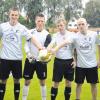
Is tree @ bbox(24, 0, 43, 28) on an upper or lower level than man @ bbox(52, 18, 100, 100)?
lower

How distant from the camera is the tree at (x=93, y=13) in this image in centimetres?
9206

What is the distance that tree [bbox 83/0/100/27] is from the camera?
92062 mm

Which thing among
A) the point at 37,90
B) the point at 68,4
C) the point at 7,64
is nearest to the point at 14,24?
the point at 7,64

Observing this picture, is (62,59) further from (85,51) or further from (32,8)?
(32,8)

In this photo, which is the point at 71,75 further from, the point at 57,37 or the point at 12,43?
the point at 12,43

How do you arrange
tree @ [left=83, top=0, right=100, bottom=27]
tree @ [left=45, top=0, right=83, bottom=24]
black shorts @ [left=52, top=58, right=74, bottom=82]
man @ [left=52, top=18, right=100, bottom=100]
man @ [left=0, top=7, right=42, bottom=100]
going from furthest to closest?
1. tree @ [left=83, top=0, right=100, bottom=27]
2. tree @ [left=45, top=0, right=83, bottom=24]
3. black shorts @ [left=52, top=58, right=74, bottom=82]
4. man @ [left=52, top=18, right=100, bottom=100]
5. man @ [left=0, top=7, right=42, bottom=100]

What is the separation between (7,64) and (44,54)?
1031mm

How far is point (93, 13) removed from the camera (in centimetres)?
9675

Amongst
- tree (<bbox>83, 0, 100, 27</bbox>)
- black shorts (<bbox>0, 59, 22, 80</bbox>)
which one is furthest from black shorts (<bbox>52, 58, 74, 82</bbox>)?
tree (<bbox>83, 0, 100, 27</bbox>)

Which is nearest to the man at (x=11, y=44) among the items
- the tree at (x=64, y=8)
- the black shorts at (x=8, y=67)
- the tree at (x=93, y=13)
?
the black shorts at (x=8, y=67)

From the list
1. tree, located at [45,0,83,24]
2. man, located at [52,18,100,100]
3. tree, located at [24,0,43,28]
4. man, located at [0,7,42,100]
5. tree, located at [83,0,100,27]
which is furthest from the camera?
tree, located at [83,0,100,27]

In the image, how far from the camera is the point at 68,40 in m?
8.66

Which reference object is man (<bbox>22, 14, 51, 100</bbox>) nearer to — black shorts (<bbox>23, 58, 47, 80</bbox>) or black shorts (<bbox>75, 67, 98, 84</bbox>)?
black shorts (<bbox>23, 58, 47, 80</bbox>)

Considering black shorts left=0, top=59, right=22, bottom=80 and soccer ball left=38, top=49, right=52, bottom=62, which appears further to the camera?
black shorts left=0, top=59, right=22, bottom=80
